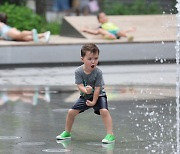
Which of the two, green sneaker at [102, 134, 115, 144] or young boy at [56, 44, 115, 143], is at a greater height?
young boy at [56, 44, 115, 143]

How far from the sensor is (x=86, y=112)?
443 inches

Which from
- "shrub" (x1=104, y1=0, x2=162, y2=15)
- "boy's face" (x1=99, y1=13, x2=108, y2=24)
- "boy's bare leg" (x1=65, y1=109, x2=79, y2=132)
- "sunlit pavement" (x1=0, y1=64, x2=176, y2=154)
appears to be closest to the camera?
"sunlit pavement" (x1=0, y1=64, x2=176, y2=154)

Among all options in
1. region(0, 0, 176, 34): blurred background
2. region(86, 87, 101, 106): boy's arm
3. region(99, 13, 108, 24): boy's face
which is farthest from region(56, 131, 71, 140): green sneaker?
region(99, 13, 108, 24): boy's face

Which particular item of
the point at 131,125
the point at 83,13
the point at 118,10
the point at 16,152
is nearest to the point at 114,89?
the point at 131,125

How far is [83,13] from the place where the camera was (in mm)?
32406

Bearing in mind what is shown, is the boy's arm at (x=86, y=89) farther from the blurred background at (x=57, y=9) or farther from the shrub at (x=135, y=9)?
the shrub at (x=135, y=9)

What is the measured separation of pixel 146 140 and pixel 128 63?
31.8 feet

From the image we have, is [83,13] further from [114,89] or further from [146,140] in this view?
[146,140]

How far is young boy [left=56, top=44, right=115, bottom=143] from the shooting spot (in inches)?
336

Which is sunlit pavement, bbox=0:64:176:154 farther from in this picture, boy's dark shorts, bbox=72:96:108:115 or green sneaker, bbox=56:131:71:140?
boy's dark shorts, bbox=72:96:108:115

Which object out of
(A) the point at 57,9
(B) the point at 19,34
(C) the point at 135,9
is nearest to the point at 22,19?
(B) the point at 19,34

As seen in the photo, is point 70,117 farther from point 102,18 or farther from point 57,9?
point 57,9

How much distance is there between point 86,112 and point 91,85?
2.62 meters

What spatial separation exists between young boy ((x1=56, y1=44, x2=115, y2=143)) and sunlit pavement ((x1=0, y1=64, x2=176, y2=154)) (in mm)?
298
